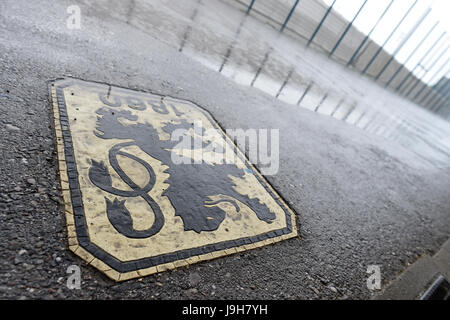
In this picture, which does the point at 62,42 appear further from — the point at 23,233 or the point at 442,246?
the point at 442,246

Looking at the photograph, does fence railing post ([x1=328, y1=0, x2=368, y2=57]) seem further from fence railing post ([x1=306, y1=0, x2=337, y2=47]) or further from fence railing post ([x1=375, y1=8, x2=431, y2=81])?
fence railing post ([x1=375, y1=8, x2=431, y2=81])

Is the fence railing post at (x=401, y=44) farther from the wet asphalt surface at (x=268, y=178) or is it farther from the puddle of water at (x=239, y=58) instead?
the wet asphalt surface at (x=268, y=178)

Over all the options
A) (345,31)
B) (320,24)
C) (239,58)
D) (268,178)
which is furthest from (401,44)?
(268,178)

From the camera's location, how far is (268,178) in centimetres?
280

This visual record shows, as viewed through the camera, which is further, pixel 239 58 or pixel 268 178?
pixel 239 58

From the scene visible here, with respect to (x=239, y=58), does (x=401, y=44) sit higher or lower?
higher

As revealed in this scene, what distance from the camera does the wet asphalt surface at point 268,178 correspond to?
4.44 ft

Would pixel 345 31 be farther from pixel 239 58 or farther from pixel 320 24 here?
pixel 239 58

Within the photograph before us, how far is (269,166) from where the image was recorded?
303cm

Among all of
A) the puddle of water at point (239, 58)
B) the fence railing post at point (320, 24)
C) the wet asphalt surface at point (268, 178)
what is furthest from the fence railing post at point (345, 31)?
the wet asphalt surface at point (268, 178)

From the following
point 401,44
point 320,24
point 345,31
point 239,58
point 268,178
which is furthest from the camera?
point 401,44

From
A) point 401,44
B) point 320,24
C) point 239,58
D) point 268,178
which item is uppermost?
point 401,44
